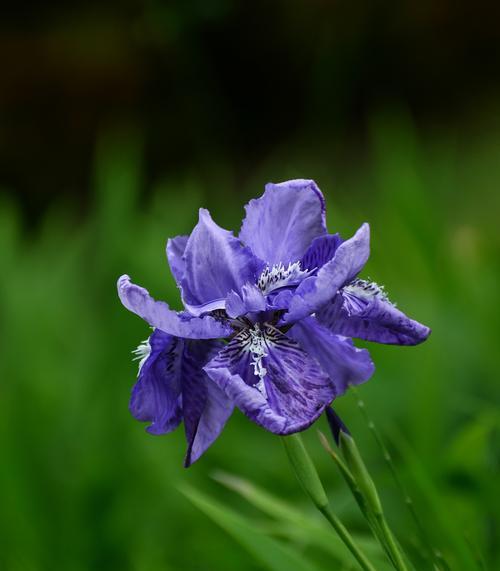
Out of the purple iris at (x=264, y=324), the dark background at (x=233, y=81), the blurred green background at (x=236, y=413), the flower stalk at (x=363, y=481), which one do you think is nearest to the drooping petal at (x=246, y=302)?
the purple iris at (x=264, y=324)

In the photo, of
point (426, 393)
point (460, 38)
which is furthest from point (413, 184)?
point (460, 38)

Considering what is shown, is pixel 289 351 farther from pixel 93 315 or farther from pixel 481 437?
pixel 93 315

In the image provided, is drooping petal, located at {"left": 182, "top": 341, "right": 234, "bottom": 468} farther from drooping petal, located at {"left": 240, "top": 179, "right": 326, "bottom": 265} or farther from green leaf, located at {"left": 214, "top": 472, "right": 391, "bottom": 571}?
green leaf, located at {"left": 214, "top": 472, "right": 391, "bottom": 571}

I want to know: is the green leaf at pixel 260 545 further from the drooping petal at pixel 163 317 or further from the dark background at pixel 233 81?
the dark background at pixel 233 81

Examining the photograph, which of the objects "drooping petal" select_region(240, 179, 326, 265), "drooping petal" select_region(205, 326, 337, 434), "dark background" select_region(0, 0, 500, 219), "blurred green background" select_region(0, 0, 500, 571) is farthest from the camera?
"dark background" select_region(0, 0, 500, 219)

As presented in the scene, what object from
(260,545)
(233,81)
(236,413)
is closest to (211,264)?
(260,545)

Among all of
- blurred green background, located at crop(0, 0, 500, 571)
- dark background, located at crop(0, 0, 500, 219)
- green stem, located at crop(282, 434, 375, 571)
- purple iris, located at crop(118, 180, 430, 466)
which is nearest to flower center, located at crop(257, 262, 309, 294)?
purple iris, located at crop(118, 180, 430, 466)

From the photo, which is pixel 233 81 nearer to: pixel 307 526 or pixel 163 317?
pixel 307 526
